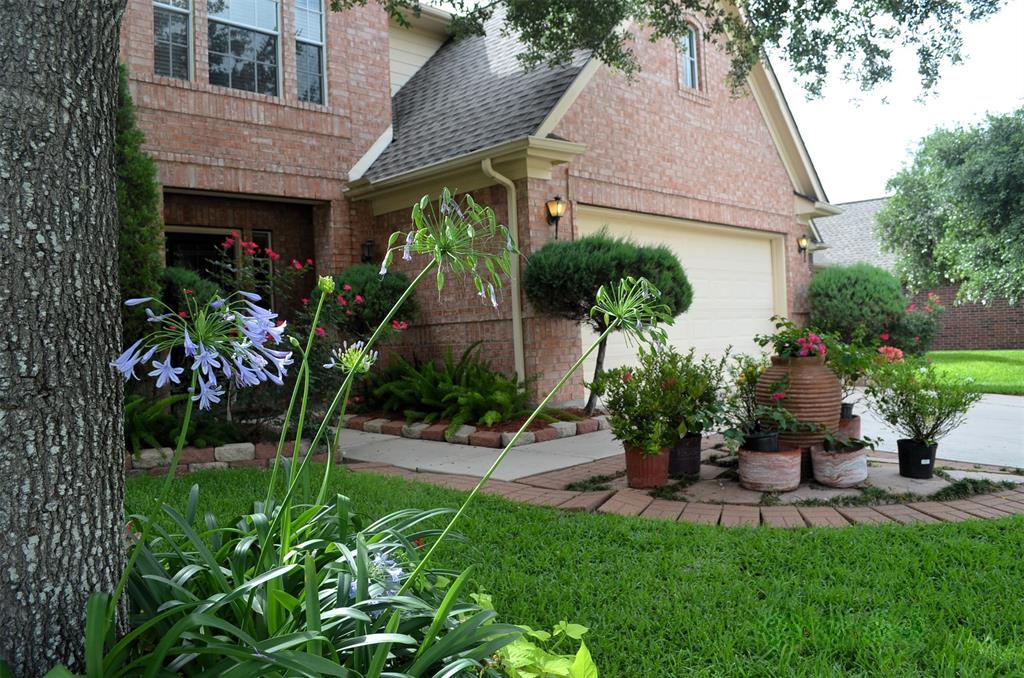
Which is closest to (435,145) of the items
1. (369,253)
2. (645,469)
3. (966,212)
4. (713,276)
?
(369,253)

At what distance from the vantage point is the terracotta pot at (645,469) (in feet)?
16.4

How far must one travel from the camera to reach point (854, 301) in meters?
13.3

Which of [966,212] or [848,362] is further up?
[966,212]

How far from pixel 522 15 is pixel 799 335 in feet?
14.4

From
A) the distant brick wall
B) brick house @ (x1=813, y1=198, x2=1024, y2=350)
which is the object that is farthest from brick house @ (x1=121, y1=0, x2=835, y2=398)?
the distant brick wall

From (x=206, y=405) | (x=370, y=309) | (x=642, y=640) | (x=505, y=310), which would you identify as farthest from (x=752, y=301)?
(x=206, y=405)

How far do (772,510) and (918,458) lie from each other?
1.44 metres

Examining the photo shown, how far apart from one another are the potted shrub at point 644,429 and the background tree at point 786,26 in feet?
12.8

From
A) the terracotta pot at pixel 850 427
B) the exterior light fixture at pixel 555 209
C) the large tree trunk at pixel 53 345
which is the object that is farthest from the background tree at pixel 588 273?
the large tree trunk at pixel 53 345

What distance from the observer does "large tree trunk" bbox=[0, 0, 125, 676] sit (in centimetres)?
158

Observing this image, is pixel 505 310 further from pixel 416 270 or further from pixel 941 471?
pixel 941 471

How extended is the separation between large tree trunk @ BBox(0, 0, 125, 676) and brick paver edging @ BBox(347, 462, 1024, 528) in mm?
3142

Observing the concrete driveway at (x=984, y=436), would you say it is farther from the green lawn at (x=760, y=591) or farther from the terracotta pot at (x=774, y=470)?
the green lawn at (x=760, y=591)

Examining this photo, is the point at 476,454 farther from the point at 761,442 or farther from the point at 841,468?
the point at 841,468
